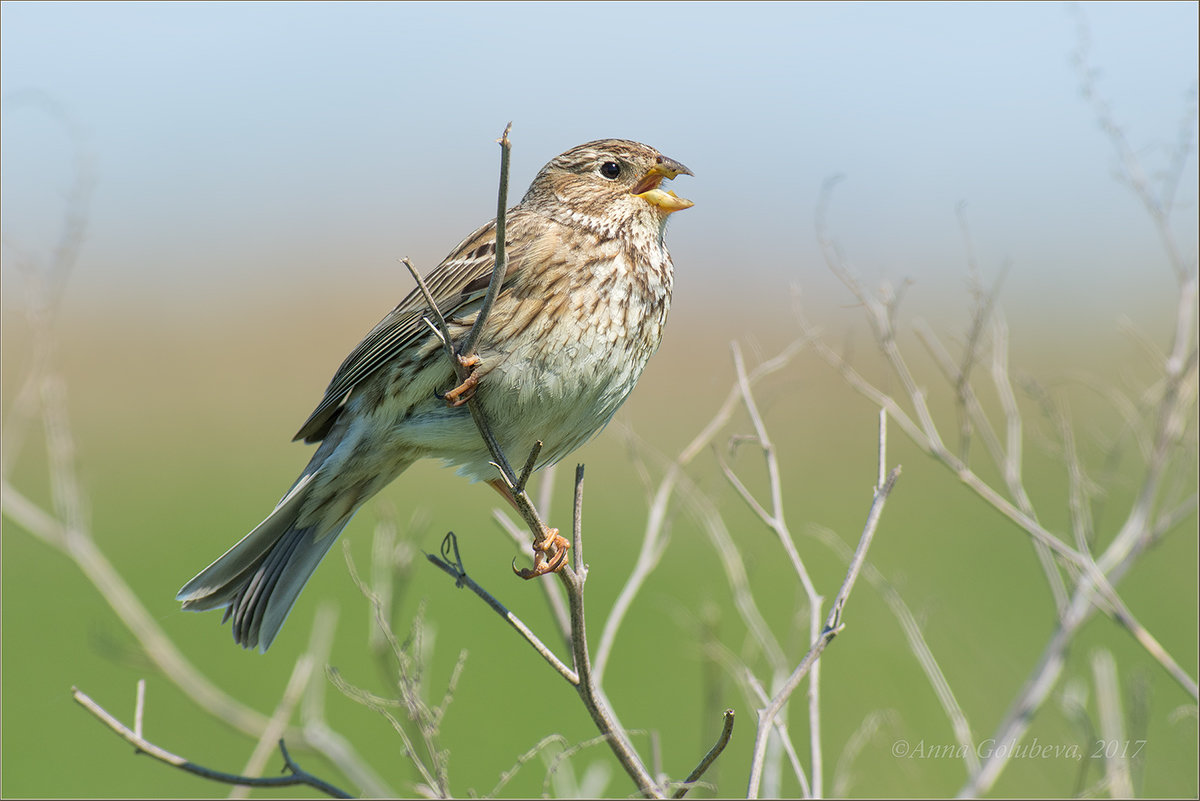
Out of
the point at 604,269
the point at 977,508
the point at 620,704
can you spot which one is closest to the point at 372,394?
the point at 604,269

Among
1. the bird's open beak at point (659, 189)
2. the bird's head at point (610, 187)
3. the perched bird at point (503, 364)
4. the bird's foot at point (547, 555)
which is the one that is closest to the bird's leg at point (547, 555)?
the bird's foot at point (547, 555)

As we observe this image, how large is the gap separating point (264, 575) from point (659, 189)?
1871 mm

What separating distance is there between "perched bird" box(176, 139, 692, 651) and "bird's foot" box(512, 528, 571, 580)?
0.29 m

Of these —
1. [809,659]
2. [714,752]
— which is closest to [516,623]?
[714,752]

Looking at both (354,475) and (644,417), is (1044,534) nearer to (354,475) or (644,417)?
(354,475)

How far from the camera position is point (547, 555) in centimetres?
344

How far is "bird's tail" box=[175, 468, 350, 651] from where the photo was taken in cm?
392

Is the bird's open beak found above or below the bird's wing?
above

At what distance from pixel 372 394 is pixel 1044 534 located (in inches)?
82.4

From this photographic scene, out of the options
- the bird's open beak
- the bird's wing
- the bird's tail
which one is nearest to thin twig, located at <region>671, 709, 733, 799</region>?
the bird's wing

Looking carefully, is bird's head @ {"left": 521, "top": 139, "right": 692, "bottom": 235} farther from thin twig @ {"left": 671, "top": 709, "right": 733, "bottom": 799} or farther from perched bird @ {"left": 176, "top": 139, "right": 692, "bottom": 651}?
thin twig @ {"left": 671, "top": 709, "right": 733, "bottom": 799}

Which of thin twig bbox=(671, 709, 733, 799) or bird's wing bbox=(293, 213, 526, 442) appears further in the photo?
bird's wing bbox=(293, 213, 526, 442)

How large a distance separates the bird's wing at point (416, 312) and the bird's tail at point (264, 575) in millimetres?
244

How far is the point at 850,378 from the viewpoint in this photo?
152 inches
